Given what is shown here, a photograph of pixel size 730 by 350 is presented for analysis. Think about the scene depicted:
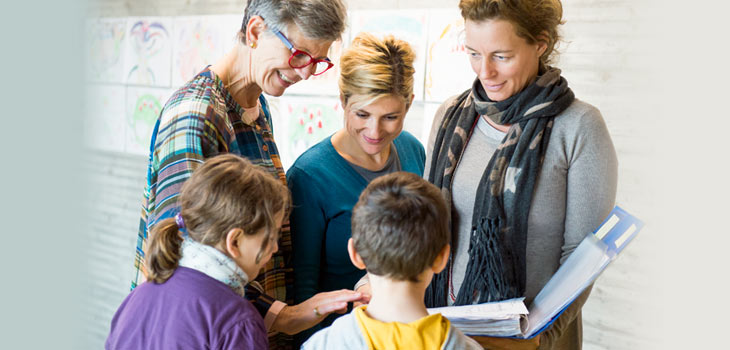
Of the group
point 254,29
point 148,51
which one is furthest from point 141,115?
point 254,29

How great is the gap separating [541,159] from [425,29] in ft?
5.21

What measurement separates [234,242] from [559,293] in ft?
2.29

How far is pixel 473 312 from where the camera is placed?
1356 mm

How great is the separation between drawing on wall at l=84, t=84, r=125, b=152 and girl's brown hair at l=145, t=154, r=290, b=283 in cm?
345

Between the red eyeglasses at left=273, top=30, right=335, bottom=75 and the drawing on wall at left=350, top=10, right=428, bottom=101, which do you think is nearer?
the red eyeglasses at left=273, top=30, right=335, bottom=75

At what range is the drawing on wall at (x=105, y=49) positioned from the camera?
4531 mm

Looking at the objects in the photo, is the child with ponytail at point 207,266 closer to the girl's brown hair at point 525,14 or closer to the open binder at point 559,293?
the open binder at point 559,293

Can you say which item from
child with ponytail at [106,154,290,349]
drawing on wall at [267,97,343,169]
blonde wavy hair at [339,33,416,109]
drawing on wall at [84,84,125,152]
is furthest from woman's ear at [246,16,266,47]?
drawing on wall at [84,84,125,152]

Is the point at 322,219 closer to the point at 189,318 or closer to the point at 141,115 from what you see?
the point at 189,318

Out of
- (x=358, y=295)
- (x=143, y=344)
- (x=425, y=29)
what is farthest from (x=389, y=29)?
(x=143, y=344)

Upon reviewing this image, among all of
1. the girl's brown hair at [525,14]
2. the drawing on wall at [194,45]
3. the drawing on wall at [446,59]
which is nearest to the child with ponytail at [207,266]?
the girl's brown hair at [525,14]

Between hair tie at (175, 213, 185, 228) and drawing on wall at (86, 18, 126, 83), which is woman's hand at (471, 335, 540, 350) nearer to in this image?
hair tie at (175, 213, 185, 228)

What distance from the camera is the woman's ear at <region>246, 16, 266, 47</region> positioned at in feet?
5.41

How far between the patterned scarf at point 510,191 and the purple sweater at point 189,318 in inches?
20.7
